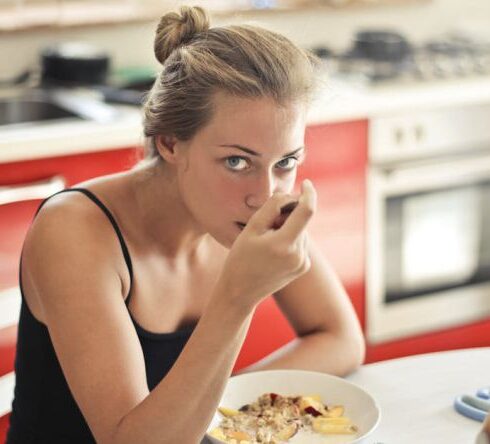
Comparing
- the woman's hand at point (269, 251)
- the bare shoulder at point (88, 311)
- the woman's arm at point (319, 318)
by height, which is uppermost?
the woman's hand at point (269, 251)

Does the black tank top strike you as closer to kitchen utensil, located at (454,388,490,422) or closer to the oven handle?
kitchen utensil, located at (454,388,490,422)

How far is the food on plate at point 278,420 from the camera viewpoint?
4.18 ft

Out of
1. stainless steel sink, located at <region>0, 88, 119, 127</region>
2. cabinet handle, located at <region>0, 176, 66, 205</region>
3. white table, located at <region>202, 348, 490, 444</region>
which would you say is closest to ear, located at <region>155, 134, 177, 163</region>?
white table, located at <region>202, 348, 490, 444</region>

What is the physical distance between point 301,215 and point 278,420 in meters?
0.31

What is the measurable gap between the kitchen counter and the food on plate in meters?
0.75

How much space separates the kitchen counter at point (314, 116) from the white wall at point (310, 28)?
32 cm

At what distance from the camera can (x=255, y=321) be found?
2688mm

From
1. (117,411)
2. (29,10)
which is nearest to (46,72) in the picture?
(29,10)

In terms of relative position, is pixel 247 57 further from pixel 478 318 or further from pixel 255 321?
pixel 478 318

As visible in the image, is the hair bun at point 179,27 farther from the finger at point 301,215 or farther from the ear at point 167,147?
the finger at point 301,215

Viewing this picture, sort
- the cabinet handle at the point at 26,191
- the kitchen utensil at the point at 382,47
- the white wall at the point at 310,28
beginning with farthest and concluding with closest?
the kitchen utensil at the point at 382,47 < the white wall at the point at 310,28 < the cabinet handle at the point at 26,191

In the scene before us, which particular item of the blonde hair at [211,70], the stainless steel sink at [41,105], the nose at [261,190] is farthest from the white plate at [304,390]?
the stainless steel sink at [41,105]

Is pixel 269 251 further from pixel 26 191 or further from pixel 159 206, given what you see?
pixel 26 191

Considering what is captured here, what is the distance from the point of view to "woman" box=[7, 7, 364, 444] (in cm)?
125
